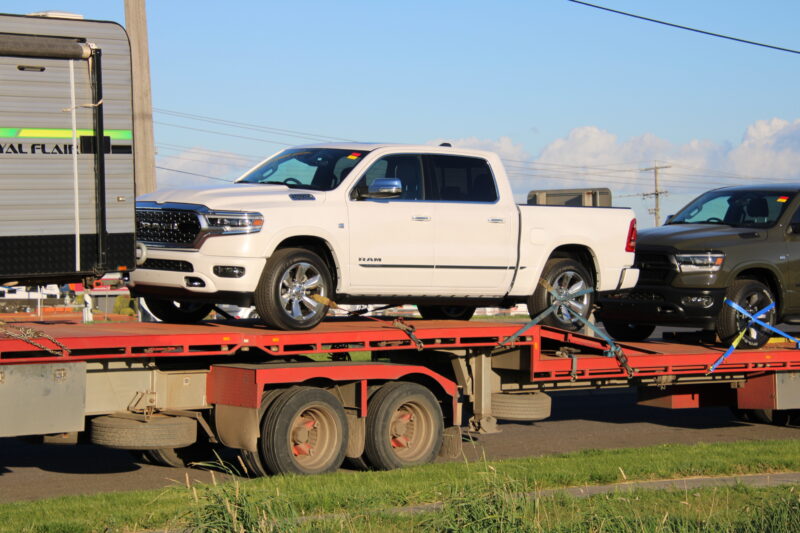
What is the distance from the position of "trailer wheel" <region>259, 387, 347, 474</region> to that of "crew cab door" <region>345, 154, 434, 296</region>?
1268mm

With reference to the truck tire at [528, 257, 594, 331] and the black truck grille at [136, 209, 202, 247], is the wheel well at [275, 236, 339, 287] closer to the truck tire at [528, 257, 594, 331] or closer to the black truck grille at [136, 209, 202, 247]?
the black truck grille at [136, 209, 202, 247]

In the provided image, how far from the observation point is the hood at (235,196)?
10.2 m

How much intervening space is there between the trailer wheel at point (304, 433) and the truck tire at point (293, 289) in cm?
68

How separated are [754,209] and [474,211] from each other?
15.0 feet

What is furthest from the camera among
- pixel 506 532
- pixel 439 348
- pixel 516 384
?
pixel 516 384

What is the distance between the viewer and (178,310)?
1167cm

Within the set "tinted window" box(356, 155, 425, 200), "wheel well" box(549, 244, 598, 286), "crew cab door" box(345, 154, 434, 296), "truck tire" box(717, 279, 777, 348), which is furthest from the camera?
"truck tire" box(717, 279, 777, 348)

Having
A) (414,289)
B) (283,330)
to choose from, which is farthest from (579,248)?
(283,330)

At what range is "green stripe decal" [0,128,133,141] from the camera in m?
8.95

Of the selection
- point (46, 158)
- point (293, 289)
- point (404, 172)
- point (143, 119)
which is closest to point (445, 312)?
point (404, 172)

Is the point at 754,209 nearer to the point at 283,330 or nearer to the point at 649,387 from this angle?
the point at 649,387

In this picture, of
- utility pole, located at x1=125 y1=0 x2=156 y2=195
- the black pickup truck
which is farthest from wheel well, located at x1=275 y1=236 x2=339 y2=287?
utility pole, located at x1=125 y1=0 x2=156 y2=195

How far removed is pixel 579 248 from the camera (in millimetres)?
12828

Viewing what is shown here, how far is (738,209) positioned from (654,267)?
1586mm
